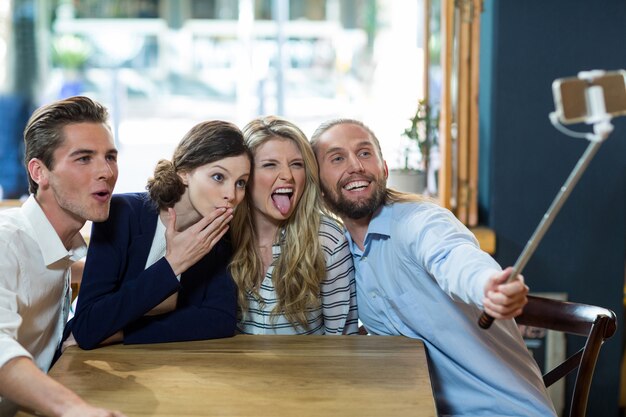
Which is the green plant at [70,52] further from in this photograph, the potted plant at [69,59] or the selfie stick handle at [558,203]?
the selfie stick handle at [558,203]

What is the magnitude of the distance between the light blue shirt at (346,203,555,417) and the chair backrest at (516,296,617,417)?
0.08 metres

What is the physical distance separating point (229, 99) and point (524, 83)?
2361 millimetres

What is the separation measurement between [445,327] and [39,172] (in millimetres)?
1067

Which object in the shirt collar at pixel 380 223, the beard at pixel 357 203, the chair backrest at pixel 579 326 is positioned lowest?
the chair backrest at pixel 579 326

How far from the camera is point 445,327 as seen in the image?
2207mm

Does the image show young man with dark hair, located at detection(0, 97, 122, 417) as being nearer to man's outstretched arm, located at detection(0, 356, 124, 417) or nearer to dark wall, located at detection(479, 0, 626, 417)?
man's outstretched arm, located at detection(0, 356, 124, 417)

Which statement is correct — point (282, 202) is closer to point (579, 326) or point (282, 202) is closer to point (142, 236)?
point (142, 236)

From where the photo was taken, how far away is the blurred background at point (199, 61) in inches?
207

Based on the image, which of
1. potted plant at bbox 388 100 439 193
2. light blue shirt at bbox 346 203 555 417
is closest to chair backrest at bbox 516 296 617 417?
light blue shirt at bbox 346 203 555 417

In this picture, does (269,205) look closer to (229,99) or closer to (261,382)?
(261,382)

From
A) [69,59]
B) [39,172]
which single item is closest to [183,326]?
[39,172]

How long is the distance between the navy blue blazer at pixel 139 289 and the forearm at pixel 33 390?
0.35 metres

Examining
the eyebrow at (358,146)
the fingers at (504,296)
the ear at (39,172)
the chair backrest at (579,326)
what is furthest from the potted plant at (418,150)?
the fingers at (504,296)

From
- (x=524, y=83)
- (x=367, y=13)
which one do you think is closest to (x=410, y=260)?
(x=524, y=83)
